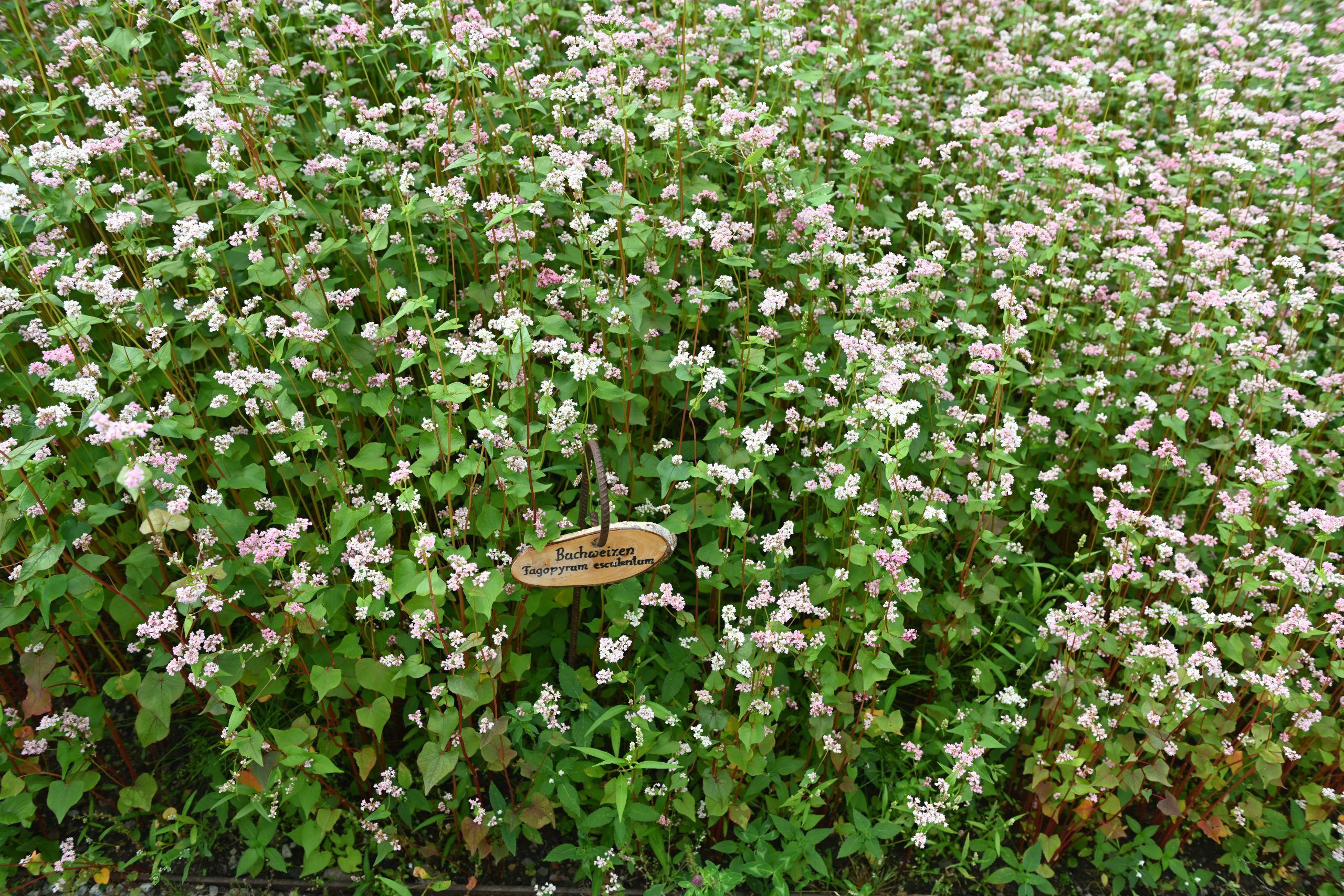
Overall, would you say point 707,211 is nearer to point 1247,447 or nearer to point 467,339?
point 467,339

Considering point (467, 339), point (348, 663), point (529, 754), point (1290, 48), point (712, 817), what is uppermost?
point (1290, 48)

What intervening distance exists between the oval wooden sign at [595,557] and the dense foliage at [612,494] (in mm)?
194

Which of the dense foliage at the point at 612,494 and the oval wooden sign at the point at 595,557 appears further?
the dense foliage at the point at 612,494

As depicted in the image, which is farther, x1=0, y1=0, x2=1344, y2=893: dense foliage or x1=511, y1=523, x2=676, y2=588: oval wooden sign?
x1=0, y1=0, x2=1344, y2=893: dense foliage

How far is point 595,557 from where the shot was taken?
3.33 m

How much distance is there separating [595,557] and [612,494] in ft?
1.87

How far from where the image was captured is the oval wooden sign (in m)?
3.29

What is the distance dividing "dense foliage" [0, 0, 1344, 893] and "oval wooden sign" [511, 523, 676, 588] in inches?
7.6

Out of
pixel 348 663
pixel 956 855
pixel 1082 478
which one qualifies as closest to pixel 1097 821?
pixel 956 855

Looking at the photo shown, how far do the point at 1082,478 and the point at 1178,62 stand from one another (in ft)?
14.6

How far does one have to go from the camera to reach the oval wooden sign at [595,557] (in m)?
3.29

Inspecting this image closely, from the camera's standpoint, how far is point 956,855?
402cm

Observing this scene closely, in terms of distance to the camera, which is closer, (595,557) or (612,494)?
(595,557)

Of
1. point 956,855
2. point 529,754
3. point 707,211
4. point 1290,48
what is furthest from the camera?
point 1290,48
